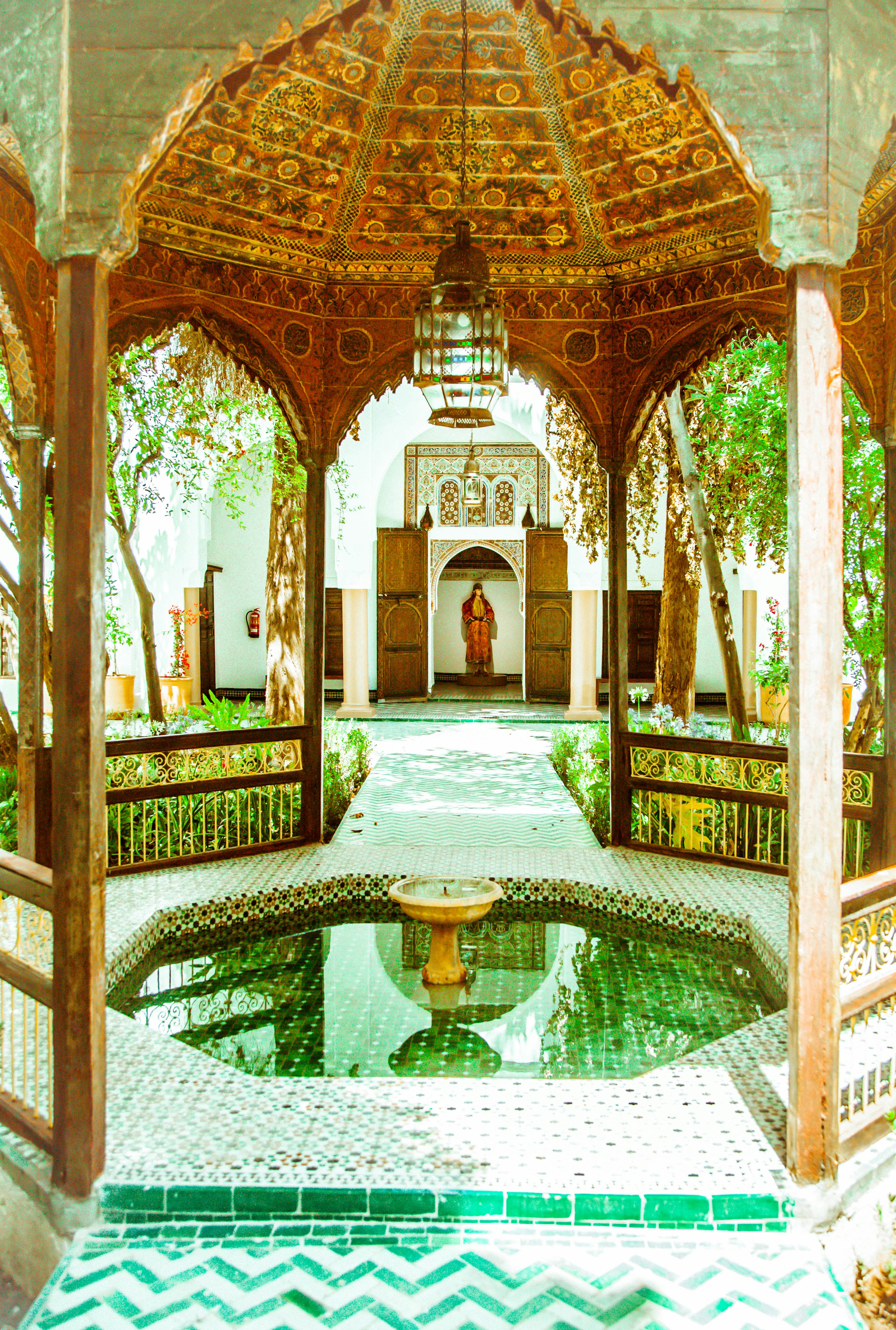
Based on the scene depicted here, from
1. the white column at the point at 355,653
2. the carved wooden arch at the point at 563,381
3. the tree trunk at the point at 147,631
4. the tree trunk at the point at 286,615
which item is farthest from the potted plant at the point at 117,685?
the carved wooden arch at the point at 563,381

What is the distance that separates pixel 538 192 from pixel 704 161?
3.02 feet

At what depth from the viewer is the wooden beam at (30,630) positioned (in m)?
5.18

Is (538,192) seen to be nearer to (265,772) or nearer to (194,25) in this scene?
(194,25)

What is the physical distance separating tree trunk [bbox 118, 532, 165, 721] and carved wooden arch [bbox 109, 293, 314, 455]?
111 inches

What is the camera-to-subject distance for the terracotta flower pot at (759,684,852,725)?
1148 cm

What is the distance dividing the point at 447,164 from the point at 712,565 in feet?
12.0

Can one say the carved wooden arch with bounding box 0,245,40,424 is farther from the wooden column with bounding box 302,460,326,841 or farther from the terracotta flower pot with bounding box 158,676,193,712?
the terracotta flower pot with bounding box 158,676,193,712

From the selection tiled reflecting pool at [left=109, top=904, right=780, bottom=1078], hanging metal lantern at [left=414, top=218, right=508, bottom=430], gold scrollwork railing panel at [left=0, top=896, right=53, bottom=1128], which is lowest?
tiled reflecting pool at [left=109, top=904, right=780, bottom=1078]

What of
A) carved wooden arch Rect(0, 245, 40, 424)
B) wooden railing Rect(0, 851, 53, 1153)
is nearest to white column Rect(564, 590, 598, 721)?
carved wooden arch Rect(0, 245, 40, 424)

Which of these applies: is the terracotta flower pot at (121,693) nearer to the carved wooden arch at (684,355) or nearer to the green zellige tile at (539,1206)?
the carved wooden arch at (684,355)

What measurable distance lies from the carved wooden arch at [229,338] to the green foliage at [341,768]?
2.40 meters

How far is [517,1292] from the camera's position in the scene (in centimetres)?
244

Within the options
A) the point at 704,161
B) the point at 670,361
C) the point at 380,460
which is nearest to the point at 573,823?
the point at 670,361

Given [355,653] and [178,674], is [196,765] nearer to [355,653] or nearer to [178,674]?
[178,674]
